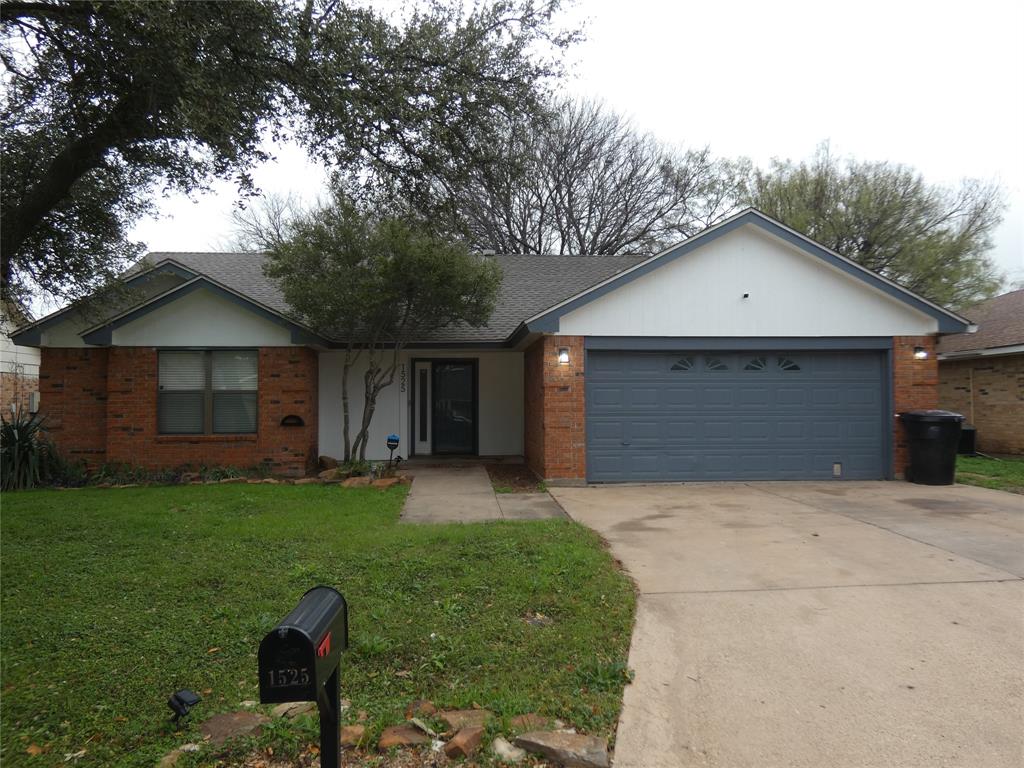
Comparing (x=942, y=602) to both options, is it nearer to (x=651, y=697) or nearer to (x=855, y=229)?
(x=651, y=697)

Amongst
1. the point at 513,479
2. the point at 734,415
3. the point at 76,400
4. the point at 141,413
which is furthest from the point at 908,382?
the point at 76,400

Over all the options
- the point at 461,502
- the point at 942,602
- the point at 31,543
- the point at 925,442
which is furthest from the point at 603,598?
the point at 925,442

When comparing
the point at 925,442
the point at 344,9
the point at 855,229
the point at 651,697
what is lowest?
the point at 651,697

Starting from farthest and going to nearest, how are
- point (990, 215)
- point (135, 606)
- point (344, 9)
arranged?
point (990, 215) → point (344, 9) → point (135, 606)

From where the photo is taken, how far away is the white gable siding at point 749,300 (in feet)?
34.2

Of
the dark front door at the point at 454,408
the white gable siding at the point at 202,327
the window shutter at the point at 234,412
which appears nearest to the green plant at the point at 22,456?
the white gable siding at the point at 202,327

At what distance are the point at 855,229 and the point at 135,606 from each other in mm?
22371

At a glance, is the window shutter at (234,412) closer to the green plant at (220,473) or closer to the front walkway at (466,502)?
the green plant at (220,473)

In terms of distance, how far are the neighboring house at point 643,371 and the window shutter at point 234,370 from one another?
35mm

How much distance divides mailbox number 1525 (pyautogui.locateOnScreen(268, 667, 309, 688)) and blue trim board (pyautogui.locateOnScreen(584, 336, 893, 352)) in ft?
29.2

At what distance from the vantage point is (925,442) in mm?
10117

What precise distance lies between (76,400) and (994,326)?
21961 mm

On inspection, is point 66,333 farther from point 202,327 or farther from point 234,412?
point 234,412

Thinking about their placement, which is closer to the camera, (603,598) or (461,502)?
(603,598)
